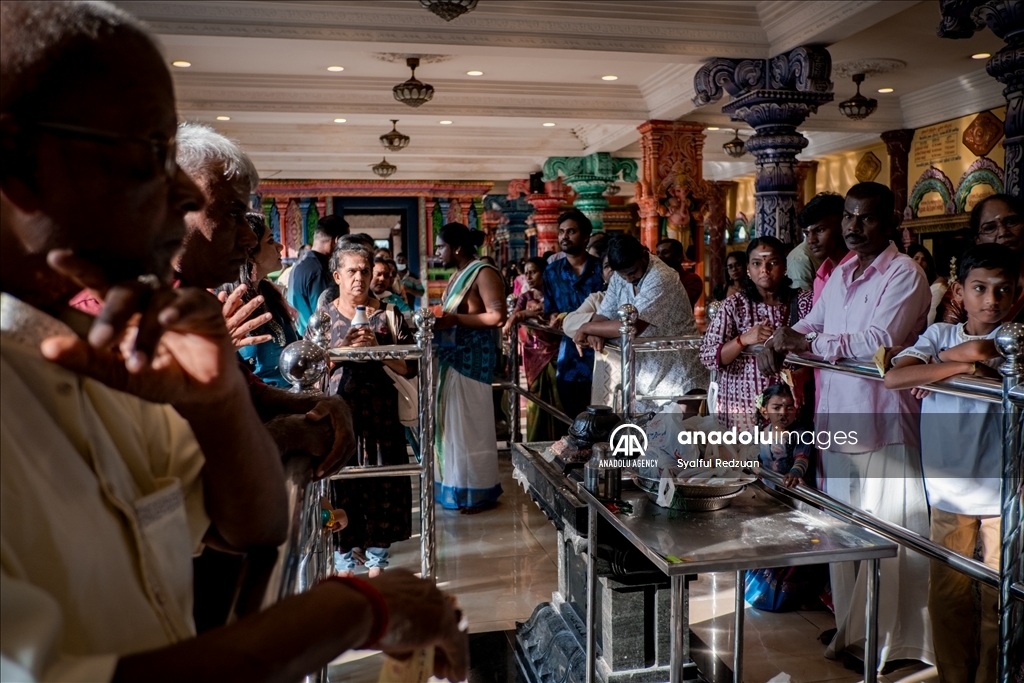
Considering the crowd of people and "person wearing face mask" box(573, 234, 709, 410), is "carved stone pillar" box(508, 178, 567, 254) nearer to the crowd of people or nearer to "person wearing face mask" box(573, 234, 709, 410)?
"person wearing face mask" box(573, 234, 709, 410)

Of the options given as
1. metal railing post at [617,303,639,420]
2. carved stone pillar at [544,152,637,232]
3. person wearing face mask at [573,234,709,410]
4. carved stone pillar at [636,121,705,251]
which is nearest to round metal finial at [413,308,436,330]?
metal railing post at [617,303,639,420]

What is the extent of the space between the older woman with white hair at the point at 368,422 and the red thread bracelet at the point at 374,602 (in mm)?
2621

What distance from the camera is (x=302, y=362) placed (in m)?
1.69

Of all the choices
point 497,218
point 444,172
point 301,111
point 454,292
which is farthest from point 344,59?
point 497,218

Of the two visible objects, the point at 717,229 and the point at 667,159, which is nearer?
the point at 667,159

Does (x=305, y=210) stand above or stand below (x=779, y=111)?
above

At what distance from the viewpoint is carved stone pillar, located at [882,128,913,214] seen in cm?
997

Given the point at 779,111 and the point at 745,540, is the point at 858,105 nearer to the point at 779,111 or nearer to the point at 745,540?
the point at 779,111

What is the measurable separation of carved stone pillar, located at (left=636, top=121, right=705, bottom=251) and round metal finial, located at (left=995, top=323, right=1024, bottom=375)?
649 centimetres

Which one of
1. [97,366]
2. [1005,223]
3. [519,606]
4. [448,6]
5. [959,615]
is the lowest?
[519,606]

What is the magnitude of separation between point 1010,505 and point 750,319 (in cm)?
160

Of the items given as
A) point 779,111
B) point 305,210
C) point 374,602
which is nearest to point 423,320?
point 374,602

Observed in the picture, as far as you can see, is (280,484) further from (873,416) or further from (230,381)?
(873,416)

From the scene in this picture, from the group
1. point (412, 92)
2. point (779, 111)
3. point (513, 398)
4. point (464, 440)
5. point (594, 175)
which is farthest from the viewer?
point (594, 175)
